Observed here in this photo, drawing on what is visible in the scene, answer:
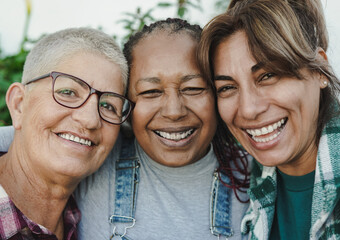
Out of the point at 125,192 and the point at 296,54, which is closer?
the point at 296,54

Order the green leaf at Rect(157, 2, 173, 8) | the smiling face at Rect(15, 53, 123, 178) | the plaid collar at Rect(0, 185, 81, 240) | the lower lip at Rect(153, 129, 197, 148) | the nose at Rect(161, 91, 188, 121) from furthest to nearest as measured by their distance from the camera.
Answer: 1. the green leaf at Rect(157, 2, 173, 8)
2. the lower lip at Rect(153, 129, 197, 148)
3. the nose at Rect(161, 91, 188, 121)
4. the smiling face at Rect(15, 53, 123, 178)
5. the plaid collar at Rect(0, 185, 81, 240)

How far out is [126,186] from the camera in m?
2.42

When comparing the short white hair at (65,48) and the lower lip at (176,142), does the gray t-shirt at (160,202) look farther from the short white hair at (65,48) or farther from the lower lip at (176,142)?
the short white hair at (65,48)

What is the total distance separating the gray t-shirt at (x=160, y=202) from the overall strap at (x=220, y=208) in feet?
0.13

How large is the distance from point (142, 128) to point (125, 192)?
1.42 feet

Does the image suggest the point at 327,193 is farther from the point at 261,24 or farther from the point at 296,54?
the point at 261,24

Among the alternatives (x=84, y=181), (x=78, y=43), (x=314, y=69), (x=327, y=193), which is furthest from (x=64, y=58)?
(x=327, y=193)

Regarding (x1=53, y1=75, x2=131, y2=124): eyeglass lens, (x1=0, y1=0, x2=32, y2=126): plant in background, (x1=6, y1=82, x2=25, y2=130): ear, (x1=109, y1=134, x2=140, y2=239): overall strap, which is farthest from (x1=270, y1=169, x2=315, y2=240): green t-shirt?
(x1=0, y1=0, x2=32, y2=126): plant in background

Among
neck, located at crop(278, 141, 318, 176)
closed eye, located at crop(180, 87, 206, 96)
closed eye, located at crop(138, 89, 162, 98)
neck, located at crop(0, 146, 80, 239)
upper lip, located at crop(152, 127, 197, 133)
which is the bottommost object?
neck, located at crop(0, 146, 80, 239)

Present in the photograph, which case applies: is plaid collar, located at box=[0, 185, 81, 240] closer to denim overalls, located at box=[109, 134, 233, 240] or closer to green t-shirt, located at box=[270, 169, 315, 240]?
denim overalls, located at box=[109, 134, 233, 240]

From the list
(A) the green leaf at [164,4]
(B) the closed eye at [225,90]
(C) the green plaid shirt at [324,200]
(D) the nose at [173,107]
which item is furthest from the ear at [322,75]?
(A) the green leaf at [164,4]

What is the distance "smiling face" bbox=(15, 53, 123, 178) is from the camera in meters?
2.05

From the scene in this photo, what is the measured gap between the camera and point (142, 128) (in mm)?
2430

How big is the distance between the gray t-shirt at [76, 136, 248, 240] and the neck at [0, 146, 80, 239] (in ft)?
0.73
